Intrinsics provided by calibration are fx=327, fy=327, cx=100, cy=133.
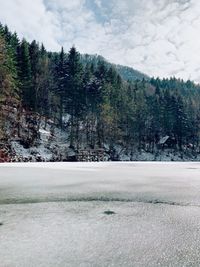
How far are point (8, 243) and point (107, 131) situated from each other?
175 ft

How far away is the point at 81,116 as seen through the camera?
55219 millimetres

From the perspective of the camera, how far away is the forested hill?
42.9 meters

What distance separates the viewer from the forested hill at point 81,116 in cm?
4288

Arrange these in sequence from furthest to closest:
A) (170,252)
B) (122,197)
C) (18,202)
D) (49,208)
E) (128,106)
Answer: (128,106), (122,197), (18,202), (49,208), (170,252)

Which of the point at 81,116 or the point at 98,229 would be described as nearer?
the point at 98,229

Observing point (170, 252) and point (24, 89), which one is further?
point (24, 89)

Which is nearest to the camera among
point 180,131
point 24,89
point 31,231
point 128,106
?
point 31,231

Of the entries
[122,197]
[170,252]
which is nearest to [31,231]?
[170,252]

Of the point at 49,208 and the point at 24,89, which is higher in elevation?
the point at 24,89

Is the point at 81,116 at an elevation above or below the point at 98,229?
above

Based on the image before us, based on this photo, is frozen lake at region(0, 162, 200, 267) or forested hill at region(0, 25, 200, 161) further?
forested hill at region(0, 25, 200, 161)

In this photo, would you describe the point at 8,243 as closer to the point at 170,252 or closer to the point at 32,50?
the point at 170,252

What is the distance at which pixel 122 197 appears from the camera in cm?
585

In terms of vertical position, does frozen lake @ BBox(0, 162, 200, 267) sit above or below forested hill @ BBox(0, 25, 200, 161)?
below
